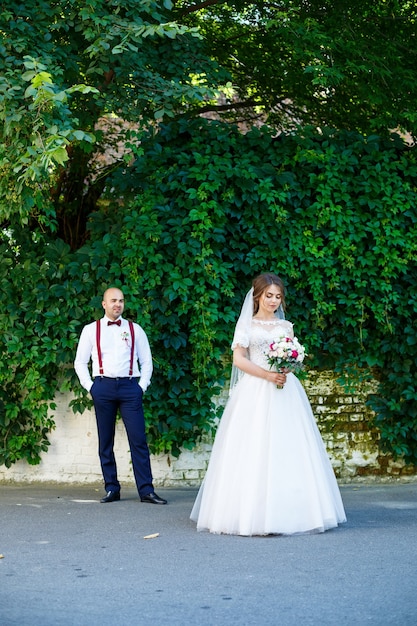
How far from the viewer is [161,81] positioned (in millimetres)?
10703

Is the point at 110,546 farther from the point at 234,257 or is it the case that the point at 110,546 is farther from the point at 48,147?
the point at 234,257

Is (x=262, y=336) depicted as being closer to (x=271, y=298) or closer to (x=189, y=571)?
(x=271, y=298)

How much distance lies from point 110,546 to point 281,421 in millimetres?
1826

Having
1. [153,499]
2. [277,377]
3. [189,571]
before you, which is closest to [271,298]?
[277,377]

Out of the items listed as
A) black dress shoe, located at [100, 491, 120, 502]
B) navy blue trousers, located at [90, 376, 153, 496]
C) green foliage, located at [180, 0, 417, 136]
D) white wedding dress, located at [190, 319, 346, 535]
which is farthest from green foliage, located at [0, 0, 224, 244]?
black dress shoe, located at [100, 491, 120, 502]

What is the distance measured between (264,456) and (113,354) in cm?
232

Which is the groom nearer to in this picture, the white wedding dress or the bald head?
the bald head

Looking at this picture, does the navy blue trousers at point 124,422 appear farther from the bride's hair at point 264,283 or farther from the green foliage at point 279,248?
the bride's hair at point 264,283

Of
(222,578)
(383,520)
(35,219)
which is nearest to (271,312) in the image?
(383,520)

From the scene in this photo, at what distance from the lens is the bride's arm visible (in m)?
9.27

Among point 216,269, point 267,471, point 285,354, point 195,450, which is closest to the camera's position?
point 267,471

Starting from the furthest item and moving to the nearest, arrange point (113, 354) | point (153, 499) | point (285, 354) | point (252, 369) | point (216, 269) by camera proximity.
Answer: point (216, 269)
point (113, 354)
point (153, 499)
point (252, 369)
point (285, 354)

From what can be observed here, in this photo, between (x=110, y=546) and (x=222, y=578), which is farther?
(x=110, y=546)

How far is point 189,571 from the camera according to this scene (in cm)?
732
